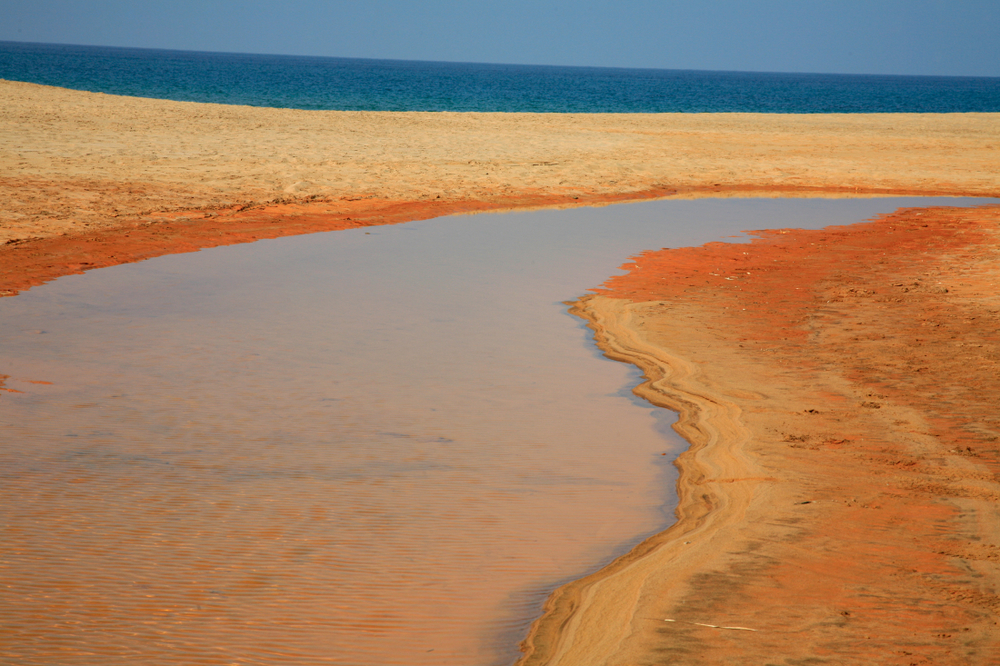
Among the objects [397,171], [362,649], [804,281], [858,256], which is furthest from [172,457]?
[397,171]

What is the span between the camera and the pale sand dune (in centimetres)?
1430

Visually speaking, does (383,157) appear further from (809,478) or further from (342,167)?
(809,478)

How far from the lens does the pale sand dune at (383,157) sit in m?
14.3

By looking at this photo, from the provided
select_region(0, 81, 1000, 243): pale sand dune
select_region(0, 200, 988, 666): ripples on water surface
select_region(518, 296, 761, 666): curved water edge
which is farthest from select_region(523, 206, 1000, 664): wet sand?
select_region(0, 81, 1000, 243): pale sand dune

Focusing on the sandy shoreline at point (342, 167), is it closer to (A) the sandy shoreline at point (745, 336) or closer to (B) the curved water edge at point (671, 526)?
(A) the sandy shoreline at point (745, 336)

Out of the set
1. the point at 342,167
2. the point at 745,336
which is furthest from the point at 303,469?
the point at 342,167

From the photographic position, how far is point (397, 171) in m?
17.9

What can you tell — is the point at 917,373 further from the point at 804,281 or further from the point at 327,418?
the point at 327,418

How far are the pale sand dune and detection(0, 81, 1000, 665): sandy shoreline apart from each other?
12 cm

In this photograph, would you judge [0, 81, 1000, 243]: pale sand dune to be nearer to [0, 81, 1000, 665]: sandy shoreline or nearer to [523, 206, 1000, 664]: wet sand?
[0, 81, 1000, 665]: sandy shoreline

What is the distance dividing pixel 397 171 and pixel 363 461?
13.6m

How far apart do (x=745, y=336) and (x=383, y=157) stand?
13.6 metres

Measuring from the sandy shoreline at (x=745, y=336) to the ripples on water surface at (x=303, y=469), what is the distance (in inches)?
15.8

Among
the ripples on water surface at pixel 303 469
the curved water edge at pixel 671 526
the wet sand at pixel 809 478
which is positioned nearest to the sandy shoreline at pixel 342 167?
the ripples on water surface at pixel 303 469
